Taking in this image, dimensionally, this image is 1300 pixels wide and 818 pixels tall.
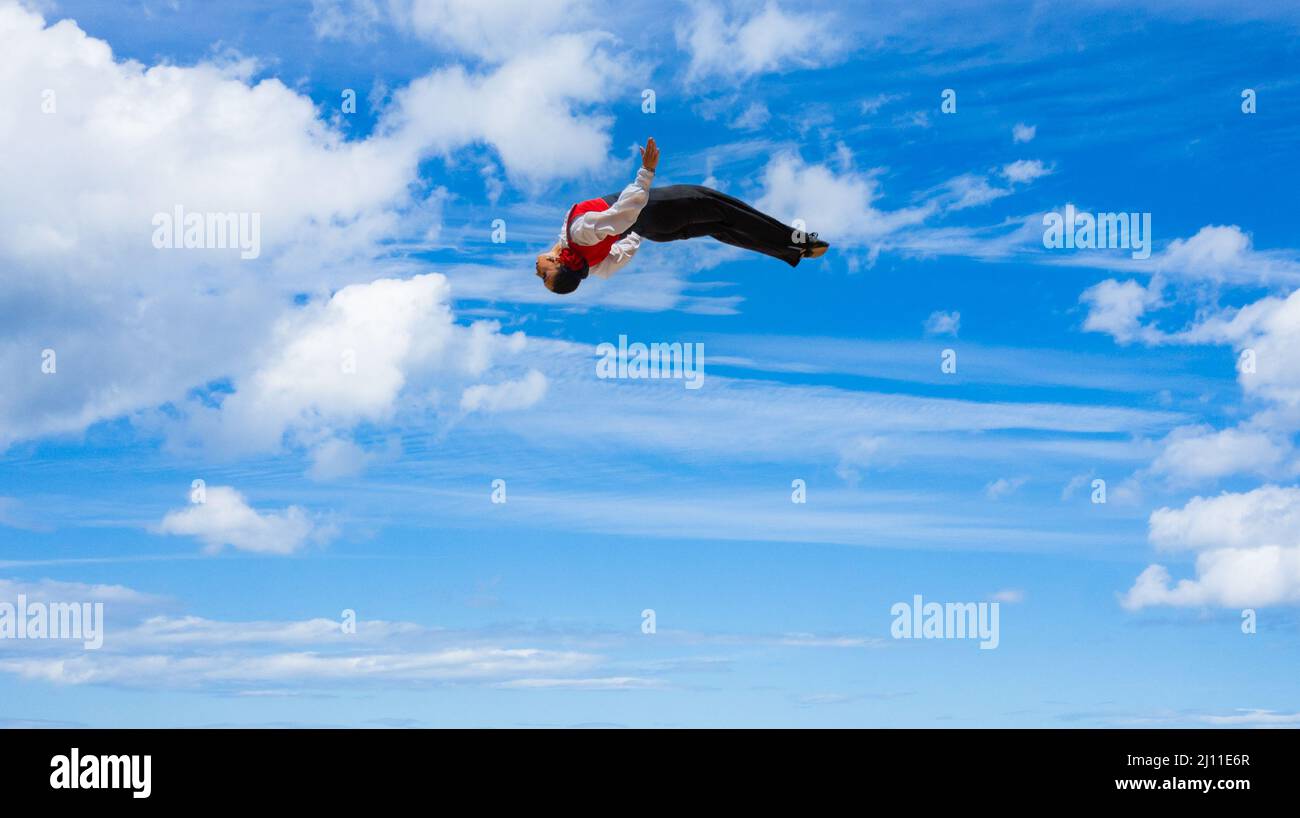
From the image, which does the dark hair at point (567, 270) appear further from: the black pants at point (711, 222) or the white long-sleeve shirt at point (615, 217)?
the black pants at point (711, 222)

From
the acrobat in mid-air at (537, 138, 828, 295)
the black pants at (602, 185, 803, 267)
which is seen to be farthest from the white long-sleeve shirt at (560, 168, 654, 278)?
the black pants at (602, 185, 803, 267)

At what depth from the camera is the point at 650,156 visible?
15492 mm

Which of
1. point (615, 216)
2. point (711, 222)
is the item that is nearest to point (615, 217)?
point (615, 216)

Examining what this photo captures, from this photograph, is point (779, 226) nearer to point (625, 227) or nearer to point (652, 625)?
point (625, 227)

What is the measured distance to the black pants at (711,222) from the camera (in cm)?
1667

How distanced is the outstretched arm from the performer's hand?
0.26ft

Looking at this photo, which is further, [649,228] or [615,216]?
[649,228]

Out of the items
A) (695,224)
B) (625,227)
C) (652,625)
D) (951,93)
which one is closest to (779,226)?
(695,224)

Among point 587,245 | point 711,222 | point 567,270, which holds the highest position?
point 711,222

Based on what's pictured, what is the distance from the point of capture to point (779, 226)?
17469 mm

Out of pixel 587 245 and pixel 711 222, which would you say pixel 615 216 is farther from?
pixel 711 222

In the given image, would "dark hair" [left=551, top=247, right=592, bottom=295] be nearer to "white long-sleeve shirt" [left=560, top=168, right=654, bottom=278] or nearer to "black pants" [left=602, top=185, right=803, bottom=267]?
"white long-sleeve shirt" [left=560, top=168, right=654, bottom=278]

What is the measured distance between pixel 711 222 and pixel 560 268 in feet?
8.62
